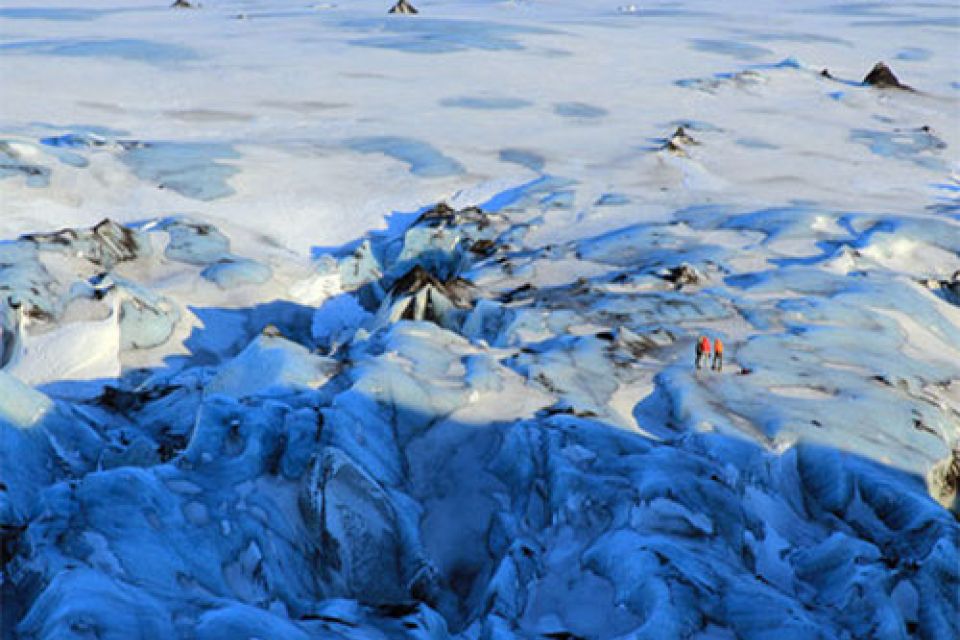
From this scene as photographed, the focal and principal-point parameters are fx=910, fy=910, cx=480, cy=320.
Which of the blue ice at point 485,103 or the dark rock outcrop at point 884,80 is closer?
the blue ice at point 485,103

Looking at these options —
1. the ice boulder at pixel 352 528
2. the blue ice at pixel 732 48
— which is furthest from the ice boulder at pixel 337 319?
the blue ice at pixel 732 48

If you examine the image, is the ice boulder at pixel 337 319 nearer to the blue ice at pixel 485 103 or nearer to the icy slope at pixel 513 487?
the icy slope at pixel 513 487

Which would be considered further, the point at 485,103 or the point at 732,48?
the point at 732,48

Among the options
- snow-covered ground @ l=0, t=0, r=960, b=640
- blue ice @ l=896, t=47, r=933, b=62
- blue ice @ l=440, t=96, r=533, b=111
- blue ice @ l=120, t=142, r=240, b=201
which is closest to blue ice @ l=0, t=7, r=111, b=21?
snow-covered ground @ l=0, t=0, r=960, b=640

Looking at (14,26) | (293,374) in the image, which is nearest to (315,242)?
(293,374)

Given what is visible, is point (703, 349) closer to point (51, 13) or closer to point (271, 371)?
point (271, 371)

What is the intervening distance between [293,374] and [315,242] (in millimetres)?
7855

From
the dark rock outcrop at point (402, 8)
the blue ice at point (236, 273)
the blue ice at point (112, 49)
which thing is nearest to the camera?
the blue ice at point (236, 273)

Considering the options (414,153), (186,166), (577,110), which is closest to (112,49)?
(186,166)

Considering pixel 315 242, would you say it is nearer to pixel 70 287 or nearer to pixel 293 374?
pixel 70 287

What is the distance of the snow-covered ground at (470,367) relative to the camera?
656cm

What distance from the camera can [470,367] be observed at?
32.1 feet

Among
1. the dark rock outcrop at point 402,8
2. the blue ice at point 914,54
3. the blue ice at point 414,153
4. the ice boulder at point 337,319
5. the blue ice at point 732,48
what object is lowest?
the ice boulder at point 337,319

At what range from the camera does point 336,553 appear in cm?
729
